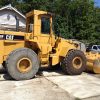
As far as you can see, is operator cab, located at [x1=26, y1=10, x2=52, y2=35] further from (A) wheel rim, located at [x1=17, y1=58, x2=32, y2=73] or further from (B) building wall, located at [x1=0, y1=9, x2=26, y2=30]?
(B) building wall, located at [x1=0, y1=9, x2=26, y2=30]

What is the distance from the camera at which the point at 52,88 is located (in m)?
11.0

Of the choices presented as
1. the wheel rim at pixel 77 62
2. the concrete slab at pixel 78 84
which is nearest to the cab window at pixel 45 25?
the wheel rim at pixel 77 62

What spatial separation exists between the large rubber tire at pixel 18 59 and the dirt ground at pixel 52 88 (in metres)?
0.28

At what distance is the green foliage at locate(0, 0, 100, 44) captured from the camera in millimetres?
43406

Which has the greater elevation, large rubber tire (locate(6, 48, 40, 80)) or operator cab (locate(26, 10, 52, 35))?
operator cab (locate(26, 10, 52, 35))

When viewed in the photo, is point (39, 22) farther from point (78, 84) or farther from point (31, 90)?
point (31, 90)

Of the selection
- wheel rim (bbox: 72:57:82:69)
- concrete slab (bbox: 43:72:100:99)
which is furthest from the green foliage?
concrete slab (bbox: 43:72:100:99)

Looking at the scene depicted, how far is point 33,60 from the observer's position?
506 inches

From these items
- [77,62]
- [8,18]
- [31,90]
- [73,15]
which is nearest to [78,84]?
[31,90]

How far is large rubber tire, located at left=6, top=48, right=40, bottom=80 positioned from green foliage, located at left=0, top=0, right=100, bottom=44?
29.1 metres

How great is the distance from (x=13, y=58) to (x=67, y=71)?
288cm

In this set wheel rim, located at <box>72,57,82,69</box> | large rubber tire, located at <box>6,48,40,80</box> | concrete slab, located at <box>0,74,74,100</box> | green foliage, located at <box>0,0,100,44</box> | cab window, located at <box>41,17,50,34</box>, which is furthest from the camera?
green foliage, located at <box>0,0,100,44</box>

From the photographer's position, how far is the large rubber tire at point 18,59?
12.3 metres

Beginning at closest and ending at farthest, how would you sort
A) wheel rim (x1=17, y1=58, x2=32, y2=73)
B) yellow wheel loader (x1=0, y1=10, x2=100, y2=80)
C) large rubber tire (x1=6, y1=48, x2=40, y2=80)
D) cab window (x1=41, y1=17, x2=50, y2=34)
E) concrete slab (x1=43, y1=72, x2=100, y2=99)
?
concrete slab (x1=43, y1=72, x2=100, y2=99) < large rubber tire (x1=6, y1=48, x2=40, y2=80) < yellow wheel loader (x1=0, y1=10, x2=100, y2=80) < wheel rim (x1=17, y1=58, x2=32, y2=73) < cab window (x1=41, y1=17, x2=50, y2=34)
